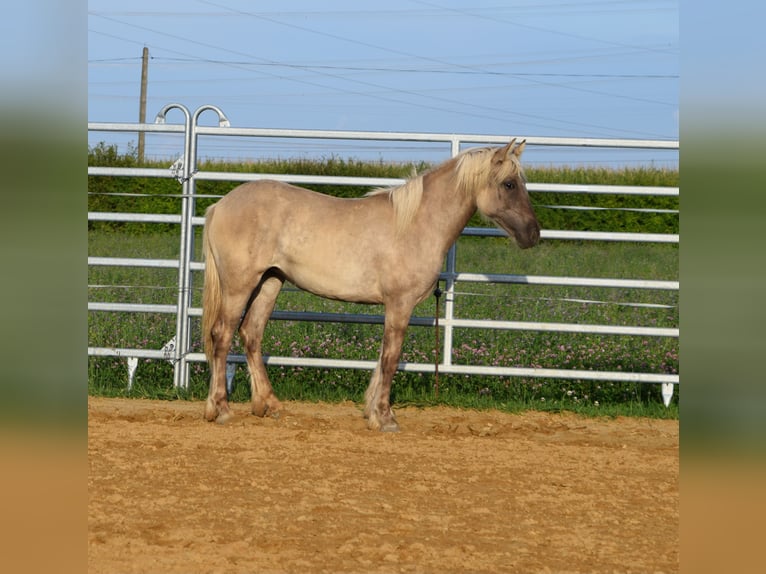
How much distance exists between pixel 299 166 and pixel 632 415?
11.5m

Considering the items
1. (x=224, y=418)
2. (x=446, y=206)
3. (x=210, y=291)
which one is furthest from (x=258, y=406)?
(x=446, y=206)

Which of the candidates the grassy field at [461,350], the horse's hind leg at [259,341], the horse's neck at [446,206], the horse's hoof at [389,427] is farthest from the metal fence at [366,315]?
the horse's hoof at [389,427]

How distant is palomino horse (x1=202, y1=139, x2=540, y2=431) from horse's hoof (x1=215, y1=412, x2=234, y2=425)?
11 millimetres

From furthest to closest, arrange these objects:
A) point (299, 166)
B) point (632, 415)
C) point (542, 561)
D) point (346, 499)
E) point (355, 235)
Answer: point (299, 166) < point (632, 415) < point (355, 235) < point (346, 499) < point (542, 561)

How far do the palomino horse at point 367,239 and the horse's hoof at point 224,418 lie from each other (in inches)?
0.4

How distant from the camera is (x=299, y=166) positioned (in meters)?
17.2

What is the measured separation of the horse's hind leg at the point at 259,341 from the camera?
20.9ft

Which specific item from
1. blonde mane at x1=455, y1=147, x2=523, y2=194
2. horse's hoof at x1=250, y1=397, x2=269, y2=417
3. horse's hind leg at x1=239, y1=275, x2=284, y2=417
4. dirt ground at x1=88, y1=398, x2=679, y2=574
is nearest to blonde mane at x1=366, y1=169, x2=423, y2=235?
blonde mane at x1=455, y1=147, x2=523, y2=194

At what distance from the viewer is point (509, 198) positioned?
6.07 metres

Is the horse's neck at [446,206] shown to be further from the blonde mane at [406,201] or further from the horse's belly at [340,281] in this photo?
the horse's belly at [340,281]

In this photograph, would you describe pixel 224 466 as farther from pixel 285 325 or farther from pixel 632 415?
pixel 285 325

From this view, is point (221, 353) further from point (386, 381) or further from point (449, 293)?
point (449, 293)

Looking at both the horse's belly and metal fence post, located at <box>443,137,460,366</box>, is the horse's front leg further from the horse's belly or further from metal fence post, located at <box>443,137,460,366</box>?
metal fence post, located at <box>443,137,460,366</box>
